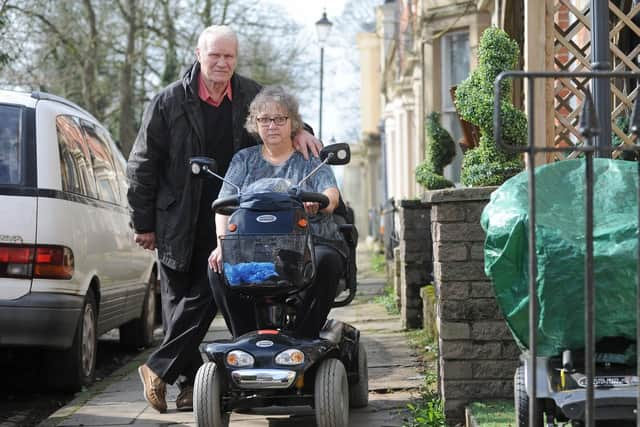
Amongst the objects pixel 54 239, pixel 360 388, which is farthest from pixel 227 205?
pixel 54 239

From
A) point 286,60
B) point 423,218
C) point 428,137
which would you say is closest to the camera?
point 423,218

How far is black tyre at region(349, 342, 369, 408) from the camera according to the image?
6.31m

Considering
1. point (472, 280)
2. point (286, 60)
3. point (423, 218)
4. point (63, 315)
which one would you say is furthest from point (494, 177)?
point (286, 60)

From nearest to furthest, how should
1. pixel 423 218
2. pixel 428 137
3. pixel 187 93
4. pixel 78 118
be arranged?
pixel 187 93, pixel 78 118, pixel 423 218, pixel 428 137

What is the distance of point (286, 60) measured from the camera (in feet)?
104

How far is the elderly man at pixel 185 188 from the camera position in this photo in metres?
6.42

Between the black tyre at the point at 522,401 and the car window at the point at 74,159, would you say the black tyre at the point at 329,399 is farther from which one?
the car window at the point at 74,159

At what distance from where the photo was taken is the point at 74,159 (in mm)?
7887

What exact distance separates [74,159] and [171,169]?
159 cm

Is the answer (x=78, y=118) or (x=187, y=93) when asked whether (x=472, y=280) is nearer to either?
(x=187, y=93)

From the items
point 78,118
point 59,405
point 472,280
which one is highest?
point 78,118

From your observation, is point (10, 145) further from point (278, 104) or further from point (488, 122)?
point (488, 122)

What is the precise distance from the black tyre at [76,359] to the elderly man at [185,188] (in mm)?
1205

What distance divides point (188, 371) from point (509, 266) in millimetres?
2848
